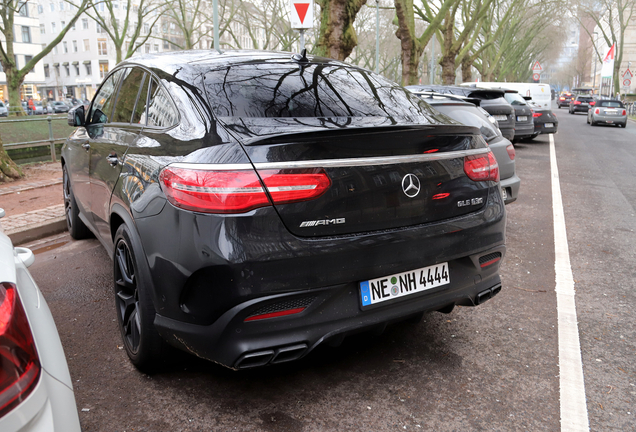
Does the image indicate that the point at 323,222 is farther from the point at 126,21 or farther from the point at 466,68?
the point at 466,68

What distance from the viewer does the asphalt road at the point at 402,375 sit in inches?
107

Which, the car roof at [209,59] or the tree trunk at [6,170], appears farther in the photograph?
the tree trunk at [6,170]

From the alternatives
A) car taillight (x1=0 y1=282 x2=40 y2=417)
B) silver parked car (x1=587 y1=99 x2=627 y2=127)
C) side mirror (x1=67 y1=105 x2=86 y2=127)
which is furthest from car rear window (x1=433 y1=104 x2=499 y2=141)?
silver parked car (x1=587 y1=99 x2=627 y2=127)

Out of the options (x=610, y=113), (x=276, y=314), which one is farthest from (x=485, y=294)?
(x=610, y=113)

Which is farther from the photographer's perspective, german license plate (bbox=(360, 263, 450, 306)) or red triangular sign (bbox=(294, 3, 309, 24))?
red triangular sign (bbox=(294, 3, 309, 24))

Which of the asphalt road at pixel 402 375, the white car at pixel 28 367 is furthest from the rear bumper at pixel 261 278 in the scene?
the white car at pixel 28 367

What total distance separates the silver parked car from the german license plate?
28.2 m

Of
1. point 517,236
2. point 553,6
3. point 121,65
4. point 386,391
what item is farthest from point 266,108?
point 553,6

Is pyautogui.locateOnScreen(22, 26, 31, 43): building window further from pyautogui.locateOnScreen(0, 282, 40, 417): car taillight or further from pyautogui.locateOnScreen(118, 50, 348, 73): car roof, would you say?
pyautogui.locateOnScreen(0, 282, 40, 417): car taillight

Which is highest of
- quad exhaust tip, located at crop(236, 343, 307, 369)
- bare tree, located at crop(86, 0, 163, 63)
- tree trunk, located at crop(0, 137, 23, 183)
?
bare tree, located at crop(86, 0, 163, 63)

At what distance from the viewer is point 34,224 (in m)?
6.32

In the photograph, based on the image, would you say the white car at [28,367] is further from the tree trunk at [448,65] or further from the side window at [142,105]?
the tree trunk at [448,65]

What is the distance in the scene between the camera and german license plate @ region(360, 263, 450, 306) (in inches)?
106

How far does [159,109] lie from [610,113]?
2867cm
